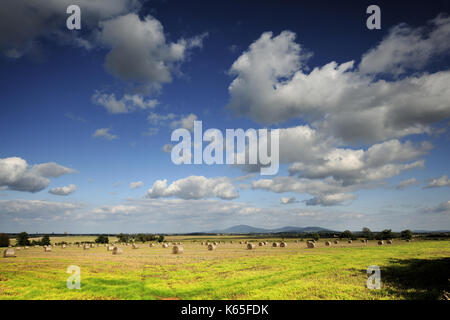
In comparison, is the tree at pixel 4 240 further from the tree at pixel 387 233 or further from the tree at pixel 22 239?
the tree at pixel 387 233

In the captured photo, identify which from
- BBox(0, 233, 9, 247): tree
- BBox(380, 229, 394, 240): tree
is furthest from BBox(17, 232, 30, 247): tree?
BBox(380, 229, 394, 240): tree

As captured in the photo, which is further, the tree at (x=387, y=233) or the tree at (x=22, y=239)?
the tree at (x=387, y=233)

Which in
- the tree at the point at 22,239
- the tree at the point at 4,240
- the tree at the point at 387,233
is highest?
the tree at the point at 4,240

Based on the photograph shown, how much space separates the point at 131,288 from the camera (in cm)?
1595

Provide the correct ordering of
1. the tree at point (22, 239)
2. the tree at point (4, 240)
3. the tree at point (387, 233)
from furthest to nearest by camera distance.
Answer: the tree at point (387, 233) → the tree at point (22, 239) → the tree at point (4, 240)

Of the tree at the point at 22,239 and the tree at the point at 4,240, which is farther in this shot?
the tree at the point at 22,239

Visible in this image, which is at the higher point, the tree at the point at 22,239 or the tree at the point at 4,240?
the tree at the point at 4,240

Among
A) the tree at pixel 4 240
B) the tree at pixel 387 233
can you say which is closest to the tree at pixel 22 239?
the tree at pixel 4 240

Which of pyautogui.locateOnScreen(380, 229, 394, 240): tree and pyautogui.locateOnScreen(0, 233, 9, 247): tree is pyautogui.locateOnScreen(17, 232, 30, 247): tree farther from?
pyautogui.locateOnScreen(380, 229, 394, 240): tree

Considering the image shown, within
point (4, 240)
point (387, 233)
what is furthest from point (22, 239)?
point (387, 233)

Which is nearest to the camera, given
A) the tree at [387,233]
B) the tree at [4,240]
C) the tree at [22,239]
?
the tree at [4,240]

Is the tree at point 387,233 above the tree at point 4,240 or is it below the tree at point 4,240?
below
